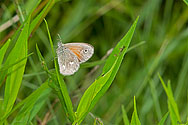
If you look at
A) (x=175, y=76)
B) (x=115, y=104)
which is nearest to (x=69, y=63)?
(x=115, y=104)

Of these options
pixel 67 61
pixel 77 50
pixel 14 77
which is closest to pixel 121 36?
pixel 77 50

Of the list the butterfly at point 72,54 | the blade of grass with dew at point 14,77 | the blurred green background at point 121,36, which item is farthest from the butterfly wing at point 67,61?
the blurred green background at point 121,36

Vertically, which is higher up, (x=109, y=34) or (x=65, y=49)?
(x=65, y=49)

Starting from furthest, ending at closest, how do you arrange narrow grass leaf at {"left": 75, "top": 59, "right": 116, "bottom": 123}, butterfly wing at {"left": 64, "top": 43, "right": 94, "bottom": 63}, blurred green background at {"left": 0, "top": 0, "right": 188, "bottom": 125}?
blurred green background at {"left": 0, "top": 0, "right": 188, "bottom": 125} < butterfly wing at {"left": 64, "top": 43, "right": 94, "bottom": 63} < narrow grass leaf at {"left": 75, "top": 59, "right": 116, "bottom": 123}

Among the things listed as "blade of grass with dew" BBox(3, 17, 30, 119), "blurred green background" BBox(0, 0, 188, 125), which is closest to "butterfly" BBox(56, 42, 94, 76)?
"blade of grass with dew" BBox(3, 17, 30, 119)

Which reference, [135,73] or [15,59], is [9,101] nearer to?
[15,59]

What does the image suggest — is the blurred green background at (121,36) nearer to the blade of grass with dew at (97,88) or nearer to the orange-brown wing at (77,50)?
the orange-brown wing at (77,50)

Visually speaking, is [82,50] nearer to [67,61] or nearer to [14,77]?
[67,61]

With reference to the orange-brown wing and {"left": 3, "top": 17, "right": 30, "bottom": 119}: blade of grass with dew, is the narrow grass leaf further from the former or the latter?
the orange-brown wing
